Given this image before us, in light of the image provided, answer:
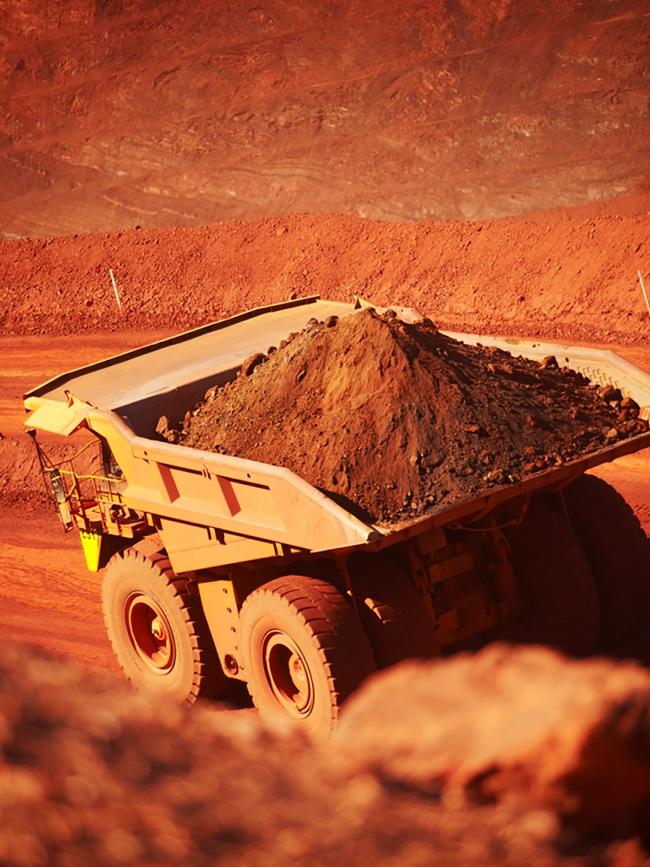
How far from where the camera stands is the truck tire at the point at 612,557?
27.5 ft

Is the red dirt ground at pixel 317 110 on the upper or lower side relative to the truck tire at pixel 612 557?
upper

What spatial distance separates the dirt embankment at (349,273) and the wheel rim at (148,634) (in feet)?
31.3

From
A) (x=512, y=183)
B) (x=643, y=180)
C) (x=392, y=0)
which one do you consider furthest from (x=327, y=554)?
(x=392, y=0)

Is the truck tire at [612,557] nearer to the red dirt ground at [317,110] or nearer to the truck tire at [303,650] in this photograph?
the truck tire at [303,650]

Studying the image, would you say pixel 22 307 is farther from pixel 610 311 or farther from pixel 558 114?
pixel 558 114

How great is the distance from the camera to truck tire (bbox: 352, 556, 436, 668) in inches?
279

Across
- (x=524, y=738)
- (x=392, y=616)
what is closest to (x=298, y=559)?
(x=392, y=616)

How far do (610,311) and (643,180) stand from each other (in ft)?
25.0

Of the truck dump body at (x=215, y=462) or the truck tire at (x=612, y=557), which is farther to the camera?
the truck tire at (x=612, y=557)

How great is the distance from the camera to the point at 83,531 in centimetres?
926

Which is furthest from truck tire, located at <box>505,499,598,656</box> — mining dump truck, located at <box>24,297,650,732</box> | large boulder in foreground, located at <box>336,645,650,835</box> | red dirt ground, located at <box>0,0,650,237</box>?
red dirt ground, located at <box>0,0,650,237</box>

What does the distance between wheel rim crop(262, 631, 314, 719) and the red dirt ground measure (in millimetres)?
18672

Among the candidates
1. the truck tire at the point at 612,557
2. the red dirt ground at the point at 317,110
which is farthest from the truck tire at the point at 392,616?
the red dirt ground at the point at 317,110

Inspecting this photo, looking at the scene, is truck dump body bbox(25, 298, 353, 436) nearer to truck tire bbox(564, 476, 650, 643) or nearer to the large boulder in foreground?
truck tire bbox(564, 476, 650, 643)
